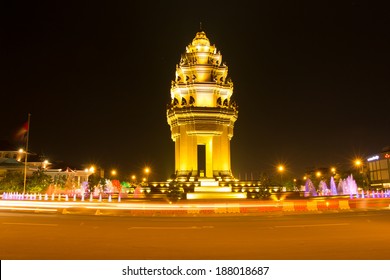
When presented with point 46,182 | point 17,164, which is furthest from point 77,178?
point 46,182

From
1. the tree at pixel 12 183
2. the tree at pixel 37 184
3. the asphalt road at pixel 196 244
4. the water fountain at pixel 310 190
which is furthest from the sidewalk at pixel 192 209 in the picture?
the tree at pixel 12 183

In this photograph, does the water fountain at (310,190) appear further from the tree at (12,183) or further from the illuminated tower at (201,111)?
the tree at (12,183)

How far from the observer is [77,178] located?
101 m

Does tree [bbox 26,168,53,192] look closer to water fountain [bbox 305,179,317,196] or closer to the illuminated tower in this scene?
the illuminated tower

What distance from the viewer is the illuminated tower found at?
1785 inches

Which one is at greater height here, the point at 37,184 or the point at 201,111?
the point at 201,111

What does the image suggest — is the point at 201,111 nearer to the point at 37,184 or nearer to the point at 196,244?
the point at 37,184

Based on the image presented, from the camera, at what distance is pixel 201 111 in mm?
45094

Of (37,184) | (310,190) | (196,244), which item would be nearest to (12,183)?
(37,184)

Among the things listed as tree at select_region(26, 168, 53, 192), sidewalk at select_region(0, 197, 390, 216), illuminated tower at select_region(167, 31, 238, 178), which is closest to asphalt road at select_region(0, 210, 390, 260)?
sidewalk at select_region(0, 197, 390, 216)

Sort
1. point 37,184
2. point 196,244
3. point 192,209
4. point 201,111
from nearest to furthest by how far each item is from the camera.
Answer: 1. point 196,244
2. point 192,209
3. point 201,111
4. point 37,184

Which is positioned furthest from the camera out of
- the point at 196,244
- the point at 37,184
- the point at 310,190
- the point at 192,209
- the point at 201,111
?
the point at 310,190

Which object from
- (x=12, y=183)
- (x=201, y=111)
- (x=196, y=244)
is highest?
(x=201, y=111)

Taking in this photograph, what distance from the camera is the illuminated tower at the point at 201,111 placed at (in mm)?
45344
